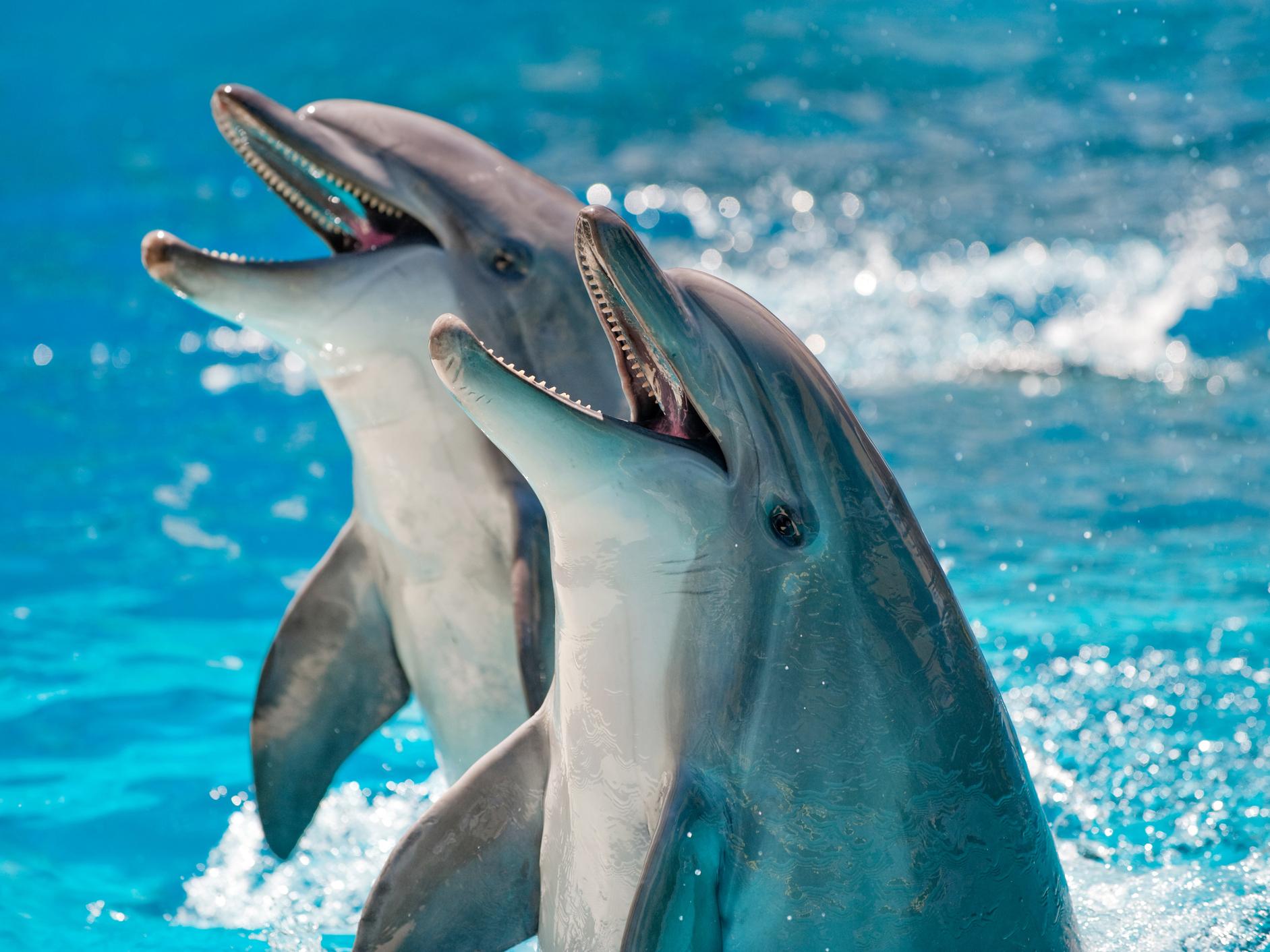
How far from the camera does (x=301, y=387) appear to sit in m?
12.3

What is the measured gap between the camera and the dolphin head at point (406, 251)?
4.82m

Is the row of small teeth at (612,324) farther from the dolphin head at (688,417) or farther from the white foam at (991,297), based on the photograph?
the white foam at (991,297)

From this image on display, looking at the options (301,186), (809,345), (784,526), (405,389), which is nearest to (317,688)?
(405,389)

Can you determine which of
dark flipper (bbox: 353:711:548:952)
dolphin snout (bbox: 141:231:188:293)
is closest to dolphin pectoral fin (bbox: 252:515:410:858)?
dolphin snout (bbox: 141:231:188:293)

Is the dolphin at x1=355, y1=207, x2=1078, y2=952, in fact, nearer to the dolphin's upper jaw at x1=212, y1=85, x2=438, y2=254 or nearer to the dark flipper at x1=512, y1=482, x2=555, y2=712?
the dark flipper at x1=512, y1=482, x2=555, y2=712

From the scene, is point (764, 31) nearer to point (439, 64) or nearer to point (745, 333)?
point (439, 64)

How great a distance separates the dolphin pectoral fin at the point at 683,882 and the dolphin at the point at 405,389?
1.52 meters

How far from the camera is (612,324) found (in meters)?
3.39

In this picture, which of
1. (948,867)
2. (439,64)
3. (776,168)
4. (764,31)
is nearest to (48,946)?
(948,867)

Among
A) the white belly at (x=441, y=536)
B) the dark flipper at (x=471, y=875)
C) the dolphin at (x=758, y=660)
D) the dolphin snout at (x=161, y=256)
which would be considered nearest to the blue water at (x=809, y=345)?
the white belly at (x=441, y=536)

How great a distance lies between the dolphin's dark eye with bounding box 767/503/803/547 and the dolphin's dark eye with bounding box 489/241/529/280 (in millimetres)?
2029

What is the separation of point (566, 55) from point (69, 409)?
29.2ft

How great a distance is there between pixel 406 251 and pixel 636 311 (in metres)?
1.98

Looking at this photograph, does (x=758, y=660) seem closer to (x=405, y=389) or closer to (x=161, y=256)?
(x=405, y=389)
